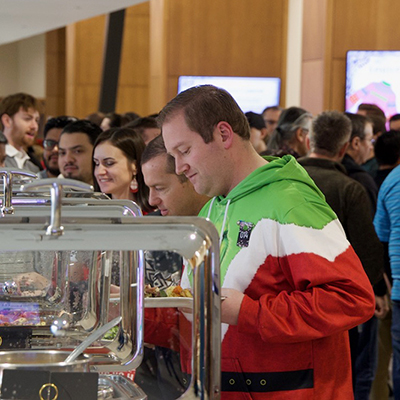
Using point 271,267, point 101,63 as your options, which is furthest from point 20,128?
point 101,63

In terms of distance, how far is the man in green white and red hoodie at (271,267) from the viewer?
1.38m

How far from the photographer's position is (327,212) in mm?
1477

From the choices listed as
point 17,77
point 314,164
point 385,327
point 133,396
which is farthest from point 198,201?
point 17,77

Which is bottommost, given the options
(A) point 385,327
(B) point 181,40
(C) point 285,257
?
(A) point 385,327

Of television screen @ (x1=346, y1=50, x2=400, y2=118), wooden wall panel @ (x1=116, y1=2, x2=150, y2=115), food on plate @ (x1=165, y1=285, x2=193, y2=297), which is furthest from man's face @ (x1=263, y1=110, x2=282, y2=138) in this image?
wooden wall panel @ (x1=116, y1=2, x2=150, y2=115)

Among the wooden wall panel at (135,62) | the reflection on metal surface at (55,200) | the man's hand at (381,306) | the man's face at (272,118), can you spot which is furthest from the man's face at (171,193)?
the wooden wall panel at (135,62)

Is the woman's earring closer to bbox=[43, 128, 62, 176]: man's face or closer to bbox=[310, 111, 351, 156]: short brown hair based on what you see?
bbox=[310, 111, 351, 156]: short brown hair

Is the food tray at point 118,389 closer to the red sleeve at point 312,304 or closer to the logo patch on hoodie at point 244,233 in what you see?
the red sleeve at point 312,304

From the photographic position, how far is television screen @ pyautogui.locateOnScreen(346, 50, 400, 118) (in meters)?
6.99

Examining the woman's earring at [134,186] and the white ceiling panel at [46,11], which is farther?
the white ceiling panel at [46,11]

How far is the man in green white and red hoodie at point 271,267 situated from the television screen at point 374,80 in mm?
5707

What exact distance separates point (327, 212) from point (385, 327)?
2.66 metres

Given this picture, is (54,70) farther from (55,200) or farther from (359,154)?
(55,200)

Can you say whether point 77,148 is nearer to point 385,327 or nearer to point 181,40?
point 385,327
